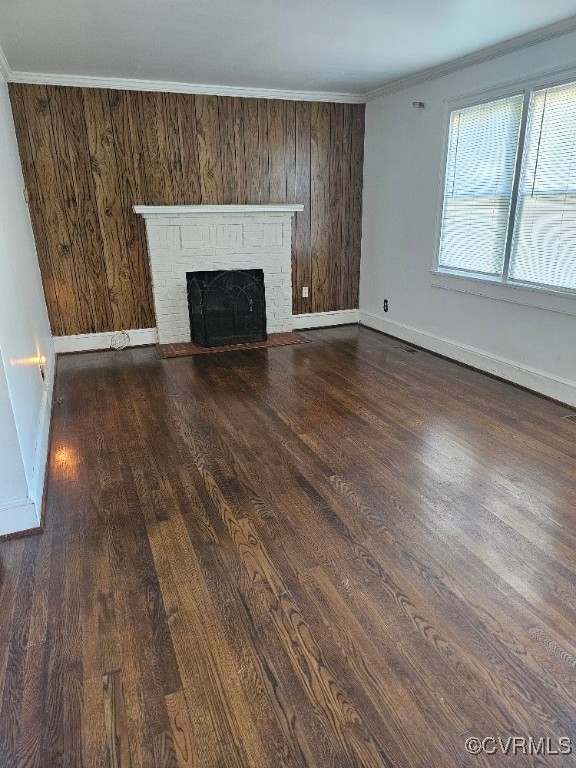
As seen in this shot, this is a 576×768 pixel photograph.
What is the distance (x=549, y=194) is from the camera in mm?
3420

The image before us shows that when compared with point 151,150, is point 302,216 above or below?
below

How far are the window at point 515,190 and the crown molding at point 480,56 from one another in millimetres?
305

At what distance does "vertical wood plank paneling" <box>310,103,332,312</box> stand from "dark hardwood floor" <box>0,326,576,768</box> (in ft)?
8.56

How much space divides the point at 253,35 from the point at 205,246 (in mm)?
2062

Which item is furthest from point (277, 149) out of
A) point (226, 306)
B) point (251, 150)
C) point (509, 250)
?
point (509, 250)

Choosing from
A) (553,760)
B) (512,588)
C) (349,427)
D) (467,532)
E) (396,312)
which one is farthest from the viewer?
(396,312)

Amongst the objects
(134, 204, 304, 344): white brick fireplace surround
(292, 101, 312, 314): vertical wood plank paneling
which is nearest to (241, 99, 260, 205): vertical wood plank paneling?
(134, 204, 304, 344): white brick fireplace surround

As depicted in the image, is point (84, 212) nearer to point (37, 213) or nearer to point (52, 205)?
point (52, 205)

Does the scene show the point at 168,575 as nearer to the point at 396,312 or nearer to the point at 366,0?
the point at 366,0

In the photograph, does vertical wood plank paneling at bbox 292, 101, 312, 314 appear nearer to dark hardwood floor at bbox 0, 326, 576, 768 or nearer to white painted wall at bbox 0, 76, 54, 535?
dark hardwood floor at bbox 0, 326, 576, 768

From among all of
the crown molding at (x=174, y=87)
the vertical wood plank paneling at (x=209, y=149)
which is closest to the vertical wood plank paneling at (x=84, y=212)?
the crown molding at (x=174, y=87)

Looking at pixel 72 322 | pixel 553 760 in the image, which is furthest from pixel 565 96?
pixel 72 322

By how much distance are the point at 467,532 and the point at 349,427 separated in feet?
3.83

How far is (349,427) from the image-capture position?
320cm
